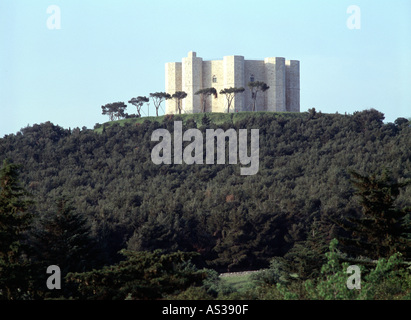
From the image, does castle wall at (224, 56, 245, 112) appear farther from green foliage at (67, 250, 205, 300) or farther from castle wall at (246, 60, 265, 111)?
green foliage at (67, 250, 205, 300)

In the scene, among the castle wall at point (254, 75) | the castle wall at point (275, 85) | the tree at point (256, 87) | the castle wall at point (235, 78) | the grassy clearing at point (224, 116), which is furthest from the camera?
the castle wall at point (254, 75)

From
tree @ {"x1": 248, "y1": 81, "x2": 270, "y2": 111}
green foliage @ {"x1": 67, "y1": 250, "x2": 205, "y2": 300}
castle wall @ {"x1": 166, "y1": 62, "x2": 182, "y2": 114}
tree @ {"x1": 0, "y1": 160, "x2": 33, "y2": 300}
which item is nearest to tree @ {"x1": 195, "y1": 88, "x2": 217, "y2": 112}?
castle wall @ {"x1": 166, "y1": 62, "x2": 182, "y2": 114}

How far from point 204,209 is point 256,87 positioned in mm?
23489

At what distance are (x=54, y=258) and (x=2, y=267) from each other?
587 centimetres

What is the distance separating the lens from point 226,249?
4066 cm

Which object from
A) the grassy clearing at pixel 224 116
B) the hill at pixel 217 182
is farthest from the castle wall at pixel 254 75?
the hill at pixel 217 182

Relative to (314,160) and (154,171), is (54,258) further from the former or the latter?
(314,160)

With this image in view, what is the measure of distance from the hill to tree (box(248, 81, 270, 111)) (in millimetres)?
3360

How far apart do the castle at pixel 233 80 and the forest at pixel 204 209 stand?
325cm

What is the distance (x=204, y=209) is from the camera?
150ft

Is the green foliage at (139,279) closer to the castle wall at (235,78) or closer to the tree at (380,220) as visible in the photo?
the tree at (380,220)

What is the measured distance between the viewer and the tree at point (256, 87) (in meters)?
65.6

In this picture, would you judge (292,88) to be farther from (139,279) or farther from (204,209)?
(139,279)

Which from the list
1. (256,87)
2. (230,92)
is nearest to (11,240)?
(230,92)
